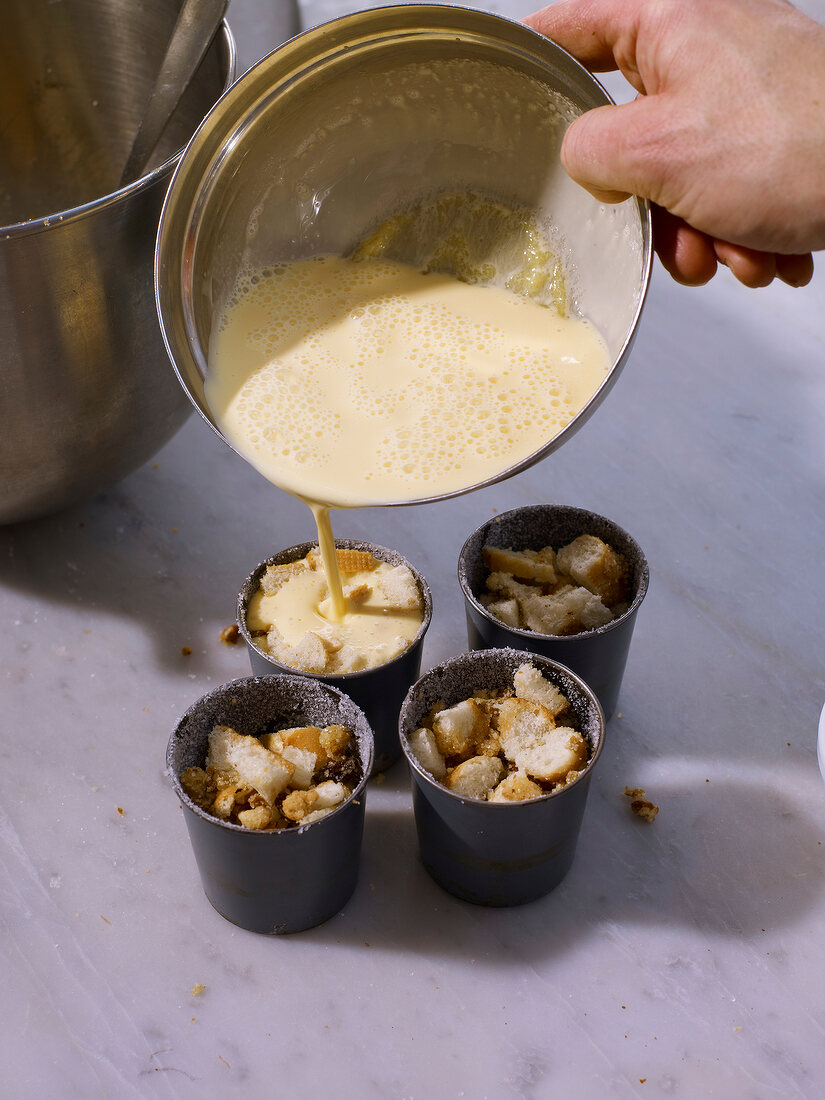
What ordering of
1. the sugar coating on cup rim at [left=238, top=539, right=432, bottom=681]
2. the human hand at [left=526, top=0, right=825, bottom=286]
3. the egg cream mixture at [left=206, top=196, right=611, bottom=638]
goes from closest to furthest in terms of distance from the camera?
1. the human hand at [left=526, top=0, right=825, bottom=286]
2. the egg cream mixture at [left=206, top=196, right=611, bottom=638]
3. the sugar coating on cup rim at [left=238, top=539, right=432, bottom=681]

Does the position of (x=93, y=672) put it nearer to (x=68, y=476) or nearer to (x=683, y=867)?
(x=68, y=476)

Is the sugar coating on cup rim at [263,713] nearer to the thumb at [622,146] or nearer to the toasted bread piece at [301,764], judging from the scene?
the toasted bread piece at [301,764]

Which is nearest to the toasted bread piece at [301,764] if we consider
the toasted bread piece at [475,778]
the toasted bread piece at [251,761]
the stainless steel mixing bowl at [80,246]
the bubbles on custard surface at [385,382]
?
the toasted bread piece at [251,761]

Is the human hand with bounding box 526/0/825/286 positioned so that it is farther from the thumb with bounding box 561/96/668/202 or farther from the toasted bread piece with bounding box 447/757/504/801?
the toasted bread piece with bounding box 447/757/504/801

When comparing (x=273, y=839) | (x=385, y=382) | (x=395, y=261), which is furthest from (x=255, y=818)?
(x=395, y=261)

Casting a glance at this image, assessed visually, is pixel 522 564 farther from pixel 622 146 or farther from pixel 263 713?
pixel 622 146

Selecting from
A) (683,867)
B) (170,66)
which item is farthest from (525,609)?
(170,66)

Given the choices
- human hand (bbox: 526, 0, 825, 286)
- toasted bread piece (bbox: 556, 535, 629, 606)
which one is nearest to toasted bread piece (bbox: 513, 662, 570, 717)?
toasted bread piece (bbox: 556, 535, 629, 606)
